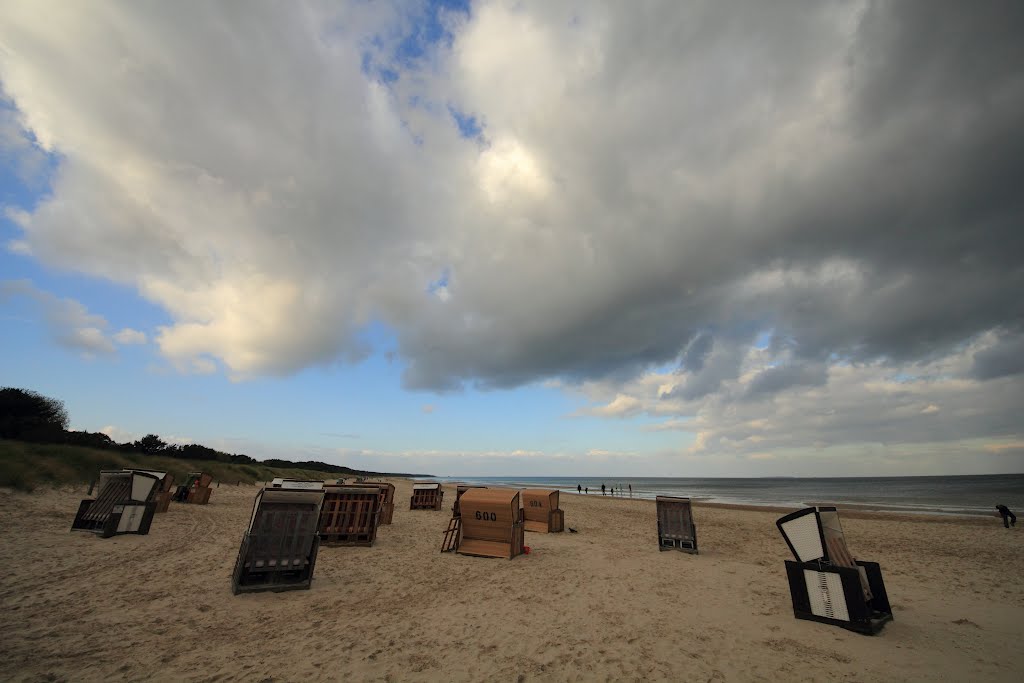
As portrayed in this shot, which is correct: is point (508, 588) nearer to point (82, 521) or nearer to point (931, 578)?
point (931, 578)

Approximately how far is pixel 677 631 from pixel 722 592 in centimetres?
346

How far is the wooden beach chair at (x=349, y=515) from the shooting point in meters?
14.3

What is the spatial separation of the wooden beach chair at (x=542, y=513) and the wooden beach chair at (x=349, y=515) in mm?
7035

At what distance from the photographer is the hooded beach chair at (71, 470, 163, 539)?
13009 mm

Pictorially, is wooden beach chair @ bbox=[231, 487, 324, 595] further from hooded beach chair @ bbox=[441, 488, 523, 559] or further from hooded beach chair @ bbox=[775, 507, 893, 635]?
hooded beach chair @ bbox=[775, 507, 893, 635]

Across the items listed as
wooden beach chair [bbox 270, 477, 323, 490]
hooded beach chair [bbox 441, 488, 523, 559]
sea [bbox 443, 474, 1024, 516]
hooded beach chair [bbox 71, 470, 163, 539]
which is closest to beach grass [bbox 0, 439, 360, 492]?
hooded beach chair [bbox 71, 470, 163, 539]

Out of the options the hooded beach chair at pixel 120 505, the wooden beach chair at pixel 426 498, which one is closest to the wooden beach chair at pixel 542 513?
the wooden beach chair at pixel 426 498

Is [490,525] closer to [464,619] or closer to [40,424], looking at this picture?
[464,619]

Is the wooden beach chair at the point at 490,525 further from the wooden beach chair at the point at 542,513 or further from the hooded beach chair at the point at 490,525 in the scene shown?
the wooden beach chair at the point at 542,513

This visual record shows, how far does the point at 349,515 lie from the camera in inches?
576

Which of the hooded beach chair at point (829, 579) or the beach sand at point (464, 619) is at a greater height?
the hooded beach chair at point (829, 579)

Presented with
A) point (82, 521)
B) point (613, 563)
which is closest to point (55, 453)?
point (82, 521)

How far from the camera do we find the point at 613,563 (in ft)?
41.9

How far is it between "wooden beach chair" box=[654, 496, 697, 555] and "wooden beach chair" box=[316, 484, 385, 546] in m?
10.4
